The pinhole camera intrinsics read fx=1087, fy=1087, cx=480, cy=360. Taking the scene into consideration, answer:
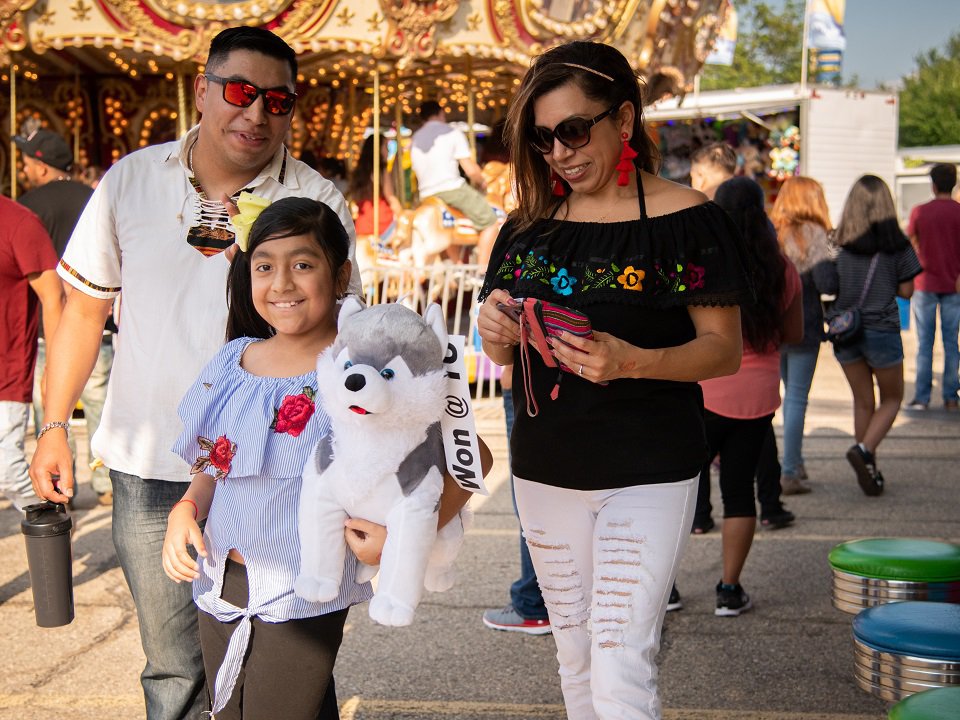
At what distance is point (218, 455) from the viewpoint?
7.93 ft

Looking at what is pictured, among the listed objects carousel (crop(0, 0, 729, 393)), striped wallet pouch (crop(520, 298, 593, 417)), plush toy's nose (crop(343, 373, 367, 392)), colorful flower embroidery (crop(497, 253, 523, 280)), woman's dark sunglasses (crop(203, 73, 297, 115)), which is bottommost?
plush toy's nose (crop(343, 373, 367, 392))

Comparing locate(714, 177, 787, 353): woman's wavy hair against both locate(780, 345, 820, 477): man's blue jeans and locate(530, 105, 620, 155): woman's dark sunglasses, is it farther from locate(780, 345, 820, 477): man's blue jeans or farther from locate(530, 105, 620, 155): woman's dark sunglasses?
locate(530, 105, 620, 155): woman's dark sunglasses

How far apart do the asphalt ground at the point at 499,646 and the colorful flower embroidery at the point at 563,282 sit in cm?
180

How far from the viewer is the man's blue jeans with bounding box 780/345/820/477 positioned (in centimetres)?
682

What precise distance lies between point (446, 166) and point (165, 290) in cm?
918

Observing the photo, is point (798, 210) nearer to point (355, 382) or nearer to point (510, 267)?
point (510, 267)

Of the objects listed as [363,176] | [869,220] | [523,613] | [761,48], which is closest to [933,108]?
[761,48]

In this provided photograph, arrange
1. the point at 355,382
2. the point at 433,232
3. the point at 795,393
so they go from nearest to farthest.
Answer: the point at 355,382
the point at 795,393
the point at 433,232

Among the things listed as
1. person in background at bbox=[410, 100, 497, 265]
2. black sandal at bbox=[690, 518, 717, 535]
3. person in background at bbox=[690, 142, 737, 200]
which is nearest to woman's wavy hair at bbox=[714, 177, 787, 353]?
person in background at bbox=[690, 142, 737, 200]

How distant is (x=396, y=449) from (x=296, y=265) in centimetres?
52

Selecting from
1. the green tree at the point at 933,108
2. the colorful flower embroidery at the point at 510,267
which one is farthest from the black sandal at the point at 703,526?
the green tree at the point at 933,108

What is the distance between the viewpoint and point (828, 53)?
1062 inches

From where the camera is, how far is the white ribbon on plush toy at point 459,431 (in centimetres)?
229

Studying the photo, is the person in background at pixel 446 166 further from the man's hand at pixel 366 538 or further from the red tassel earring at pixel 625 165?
the man's hand at pixel 366 538
